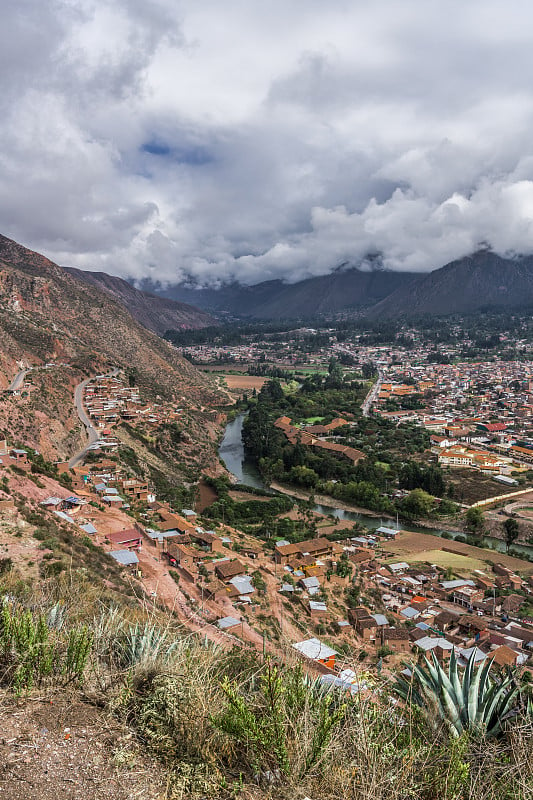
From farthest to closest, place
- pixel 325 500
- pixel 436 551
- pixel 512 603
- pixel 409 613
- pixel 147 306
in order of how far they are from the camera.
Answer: pixel 147 306 < pixel 325 500 < pixel 436 551 < pixel 512 603 < pixel 409 613

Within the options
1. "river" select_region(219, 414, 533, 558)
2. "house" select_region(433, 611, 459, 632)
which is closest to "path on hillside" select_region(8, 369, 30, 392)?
"river" select_region(219, 414, 533, 558)

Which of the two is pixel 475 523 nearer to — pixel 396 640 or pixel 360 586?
pixel 360 586

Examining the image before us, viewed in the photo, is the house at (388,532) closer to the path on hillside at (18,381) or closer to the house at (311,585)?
the house at (311,585)

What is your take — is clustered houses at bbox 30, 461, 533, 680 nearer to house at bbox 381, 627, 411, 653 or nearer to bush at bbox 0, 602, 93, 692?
house at bbox 381, 627, 411, 653

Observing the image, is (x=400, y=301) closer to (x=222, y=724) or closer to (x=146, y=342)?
(x=146, y=342)

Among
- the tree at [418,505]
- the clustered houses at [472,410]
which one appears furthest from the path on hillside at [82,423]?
the clustered houses at [472,410]

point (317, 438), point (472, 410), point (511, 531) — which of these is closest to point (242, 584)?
point (511, 531)
